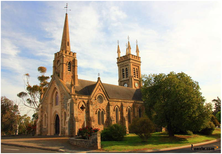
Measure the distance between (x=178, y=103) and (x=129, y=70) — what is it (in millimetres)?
30264

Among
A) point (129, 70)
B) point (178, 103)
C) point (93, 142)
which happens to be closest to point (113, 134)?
point (93, 142)

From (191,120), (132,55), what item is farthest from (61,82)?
(132,55)

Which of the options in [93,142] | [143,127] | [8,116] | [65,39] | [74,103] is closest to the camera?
[93,142]

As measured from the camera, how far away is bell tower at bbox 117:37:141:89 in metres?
58.4

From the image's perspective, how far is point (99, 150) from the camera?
68.6 feet

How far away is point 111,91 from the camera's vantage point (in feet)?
142

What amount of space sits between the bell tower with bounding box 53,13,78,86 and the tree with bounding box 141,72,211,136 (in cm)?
1609

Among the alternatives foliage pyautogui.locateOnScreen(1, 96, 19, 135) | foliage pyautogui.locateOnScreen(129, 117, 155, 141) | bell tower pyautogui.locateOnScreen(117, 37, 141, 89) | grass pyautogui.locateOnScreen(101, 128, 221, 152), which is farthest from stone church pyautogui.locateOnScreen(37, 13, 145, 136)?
bell tower pyautogui.locateOnScreen(117, 37, 141, 89)

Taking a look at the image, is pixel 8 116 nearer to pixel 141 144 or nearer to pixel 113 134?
pixel 113 134

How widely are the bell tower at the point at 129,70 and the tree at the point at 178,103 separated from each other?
79.1ft

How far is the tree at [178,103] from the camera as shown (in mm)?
29516

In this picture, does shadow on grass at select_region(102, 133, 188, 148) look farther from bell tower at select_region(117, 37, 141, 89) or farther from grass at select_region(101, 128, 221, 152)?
bell tower at select_region(117, 37, 141, 89)

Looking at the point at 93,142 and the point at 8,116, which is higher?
the point at 8,116

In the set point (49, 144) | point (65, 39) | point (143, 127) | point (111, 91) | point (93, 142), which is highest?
point (65, 39)
